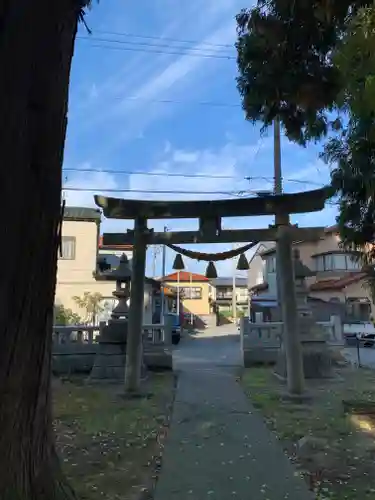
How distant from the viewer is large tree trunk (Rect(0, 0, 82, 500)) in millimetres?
2838

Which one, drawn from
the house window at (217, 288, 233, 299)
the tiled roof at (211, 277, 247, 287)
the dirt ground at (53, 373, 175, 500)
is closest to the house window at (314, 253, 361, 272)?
the dirt ground at (53, 373, 175, 500)

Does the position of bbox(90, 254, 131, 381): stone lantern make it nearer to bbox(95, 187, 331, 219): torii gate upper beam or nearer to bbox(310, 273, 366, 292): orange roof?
bbox(95, 187, 331, 219): torii gate upper beam

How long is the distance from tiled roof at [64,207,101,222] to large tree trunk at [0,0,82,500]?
79.7ft

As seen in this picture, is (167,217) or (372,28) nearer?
(372,28)

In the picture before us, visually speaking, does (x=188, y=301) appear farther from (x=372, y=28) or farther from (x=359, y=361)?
(x=372, y=28)

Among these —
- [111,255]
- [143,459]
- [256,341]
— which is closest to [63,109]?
[143,459]

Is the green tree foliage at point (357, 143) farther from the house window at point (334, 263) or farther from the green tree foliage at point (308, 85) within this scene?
the house window at point (334, 263)

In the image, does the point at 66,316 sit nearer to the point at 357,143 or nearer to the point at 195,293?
the point at 357,143

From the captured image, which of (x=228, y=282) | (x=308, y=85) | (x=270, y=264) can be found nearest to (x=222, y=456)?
(x=308, y=85)

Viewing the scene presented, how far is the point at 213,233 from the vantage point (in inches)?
392

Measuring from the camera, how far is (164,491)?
443cm

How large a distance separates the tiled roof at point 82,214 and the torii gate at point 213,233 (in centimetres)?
1714

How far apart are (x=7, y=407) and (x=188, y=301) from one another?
4716 cm

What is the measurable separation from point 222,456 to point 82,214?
23.1 meters
